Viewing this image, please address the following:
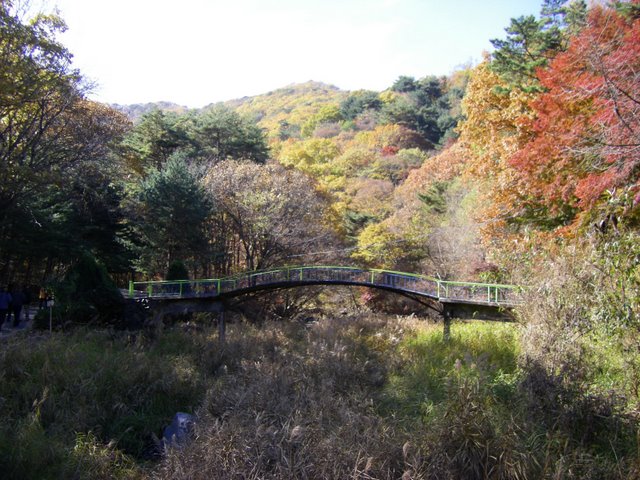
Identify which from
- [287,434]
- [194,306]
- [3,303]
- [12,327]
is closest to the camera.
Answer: [287,434]

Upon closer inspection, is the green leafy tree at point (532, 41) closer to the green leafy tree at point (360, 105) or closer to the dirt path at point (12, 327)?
the dirt path at point (12, 327)

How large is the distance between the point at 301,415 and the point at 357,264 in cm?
1973

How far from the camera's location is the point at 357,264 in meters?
25.8

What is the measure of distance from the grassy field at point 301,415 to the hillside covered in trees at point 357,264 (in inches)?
1.5

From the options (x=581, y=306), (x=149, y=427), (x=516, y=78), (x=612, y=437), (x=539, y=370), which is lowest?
(x=149, y=427)

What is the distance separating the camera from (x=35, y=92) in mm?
13578

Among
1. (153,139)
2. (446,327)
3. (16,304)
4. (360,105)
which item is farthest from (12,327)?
(360,105)

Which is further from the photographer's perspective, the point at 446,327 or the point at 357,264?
the point at 357,264

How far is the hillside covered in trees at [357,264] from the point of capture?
5855 mm

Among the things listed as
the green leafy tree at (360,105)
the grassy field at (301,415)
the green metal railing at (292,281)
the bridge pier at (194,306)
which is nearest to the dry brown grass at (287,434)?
the grassy field at (301,415)

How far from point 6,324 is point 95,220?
365 inches

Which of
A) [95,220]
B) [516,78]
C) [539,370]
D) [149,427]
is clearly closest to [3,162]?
[149,427]

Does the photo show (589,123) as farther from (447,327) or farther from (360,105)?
(360,105)

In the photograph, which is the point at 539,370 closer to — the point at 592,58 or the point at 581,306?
the point at 581,306
